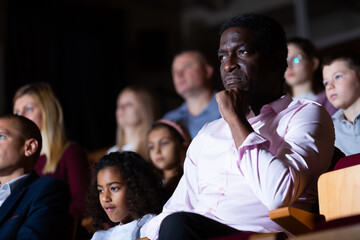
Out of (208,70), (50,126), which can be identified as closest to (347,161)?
(50,126)

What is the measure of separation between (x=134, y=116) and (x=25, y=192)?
1.29 m

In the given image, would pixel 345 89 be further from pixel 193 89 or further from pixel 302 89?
pixel 193 89

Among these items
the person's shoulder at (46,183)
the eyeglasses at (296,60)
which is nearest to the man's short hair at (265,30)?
the person's shoulder at (46,183)

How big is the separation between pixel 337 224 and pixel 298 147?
40cm

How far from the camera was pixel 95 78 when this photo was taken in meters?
5.31

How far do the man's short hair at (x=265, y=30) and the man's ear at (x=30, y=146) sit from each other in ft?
3.13

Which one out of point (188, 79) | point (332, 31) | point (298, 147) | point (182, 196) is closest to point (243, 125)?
point (298, 147)

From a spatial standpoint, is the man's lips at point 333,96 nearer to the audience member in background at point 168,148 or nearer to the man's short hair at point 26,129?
the audience member in background at point 168,148

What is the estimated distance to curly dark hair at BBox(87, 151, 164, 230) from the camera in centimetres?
210

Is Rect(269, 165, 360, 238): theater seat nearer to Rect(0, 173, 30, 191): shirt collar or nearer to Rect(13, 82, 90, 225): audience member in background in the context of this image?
Rect(0, 173, 30, 191): shirt collar

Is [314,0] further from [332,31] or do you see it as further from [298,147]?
[298,147]

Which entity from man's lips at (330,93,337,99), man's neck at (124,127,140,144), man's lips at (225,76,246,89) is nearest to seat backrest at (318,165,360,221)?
man's lips at (225,76,246,89)

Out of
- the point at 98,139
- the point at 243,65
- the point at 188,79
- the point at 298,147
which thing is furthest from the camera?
the point at 98,139

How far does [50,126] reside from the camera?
286cm
